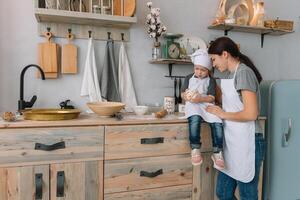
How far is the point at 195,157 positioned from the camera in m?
1.81

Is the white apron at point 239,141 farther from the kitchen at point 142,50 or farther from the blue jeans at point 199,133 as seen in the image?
the kitchen at point 142,50

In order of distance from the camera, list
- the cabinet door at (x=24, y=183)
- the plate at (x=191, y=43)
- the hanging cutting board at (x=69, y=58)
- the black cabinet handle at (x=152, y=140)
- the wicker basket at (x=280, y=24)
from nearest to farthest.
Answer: the cabinet door at (x=24, y=183) → the black cabinet handle at (x=152, y=140) → the hanging cutting board at (x=69, y=58) → the plate at (x=191, y=43) → the wicker basket at (x=280, y=24)

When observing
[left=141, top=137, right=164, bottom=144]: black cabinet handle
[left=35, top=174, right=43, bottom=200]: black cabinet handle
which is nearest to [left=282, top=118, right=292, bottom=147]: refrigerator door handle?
[left=141, top=137, right=164, bottom=144]: black cabinet handle

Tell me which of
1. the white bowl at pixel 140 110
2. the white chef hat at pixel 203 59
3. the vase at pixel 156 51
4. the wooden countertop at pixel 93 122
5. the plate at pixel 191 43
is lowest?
the wooden countertop at pixel 93 122

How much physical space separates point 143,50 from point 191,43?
41 centimetres

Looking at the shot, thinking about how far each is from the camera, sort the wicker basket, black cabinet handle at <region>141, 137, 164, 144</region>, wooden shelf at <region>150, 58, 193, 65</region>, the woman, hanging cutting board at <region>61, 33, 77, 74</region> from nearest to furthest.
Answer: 1. the woman
2. black cabinet handle at <region>141, 137, 164, 144</region>
3. hanging cutting board at <region>61, 33, 77, 74</region>
4. wooden shelf at <region>150, 58, 193, 65</region>
5. the wicker basket

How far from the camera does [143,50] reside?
7.62ft

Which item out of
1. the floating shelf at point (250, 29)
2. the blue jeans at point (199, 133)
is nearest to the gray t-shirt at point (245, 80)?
the blue jeans at point (199, 133)

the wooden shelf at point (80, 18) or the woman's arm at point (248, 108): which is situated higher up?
the wooden shelf at point (80, 18)

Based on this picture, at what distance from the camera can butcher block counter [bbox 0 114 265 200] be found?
1.55m

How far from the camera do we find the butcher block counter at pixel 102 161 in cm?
155

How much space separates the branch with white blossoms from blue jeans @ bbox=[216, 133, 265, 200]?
1.03m

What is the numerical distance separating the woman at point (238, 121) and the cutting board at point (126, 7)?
0.68 metres

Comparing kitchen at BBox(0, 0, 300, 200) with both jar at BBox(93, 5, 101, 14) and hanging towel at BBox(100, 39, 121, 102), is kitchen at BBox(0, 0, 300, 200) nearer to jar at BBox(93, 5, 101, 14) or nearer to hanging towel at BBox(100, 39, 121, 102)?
hanging towel at BBox(100, 39, 121, 102)
